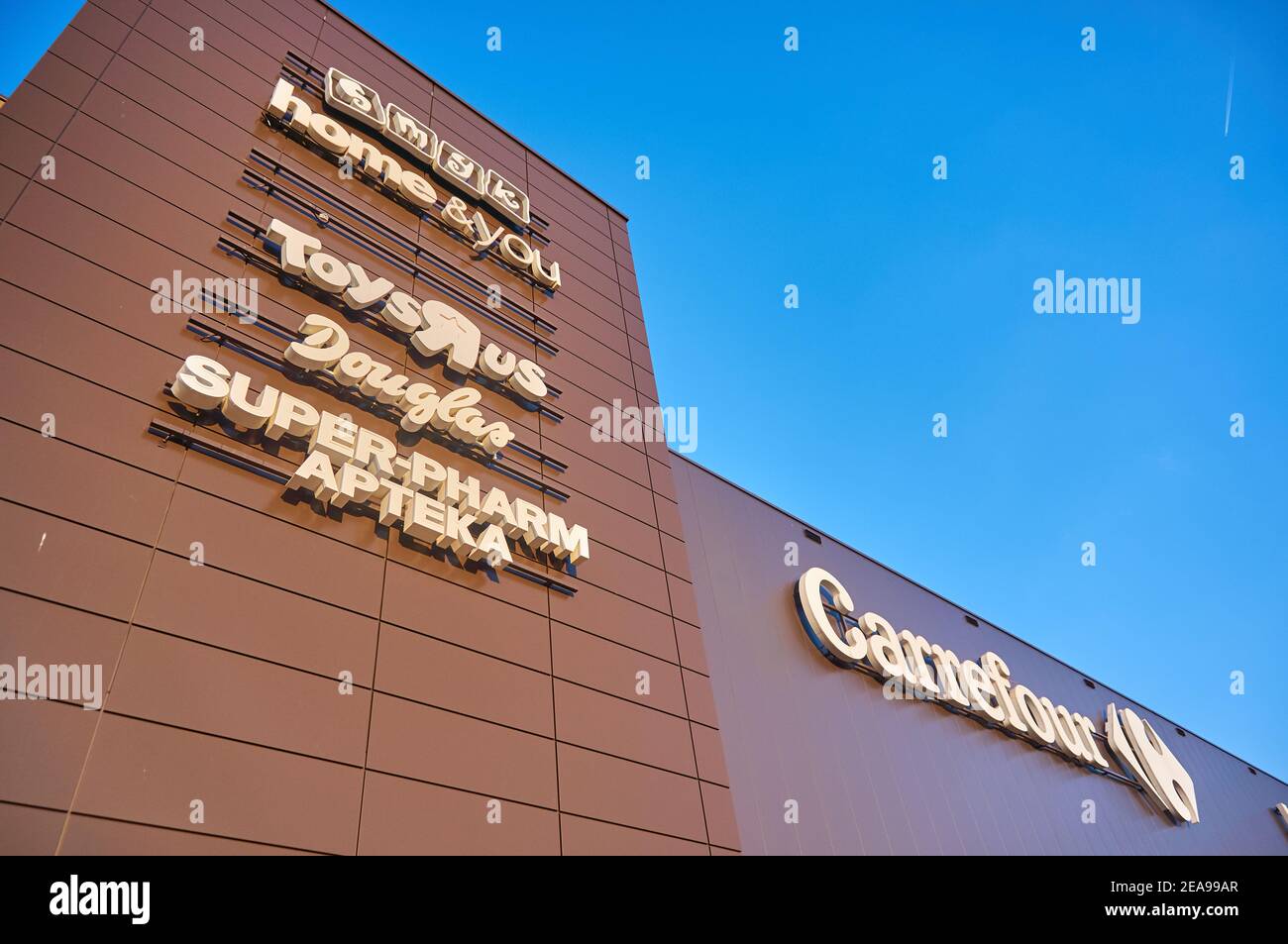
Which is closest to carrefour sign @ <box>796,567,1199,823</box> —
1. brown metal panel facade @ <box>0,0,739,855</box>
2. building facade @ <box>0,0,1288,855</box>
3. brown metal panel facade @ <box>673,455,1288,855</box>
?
brown metal panel facade @ <box>673,455,1288,855</box>

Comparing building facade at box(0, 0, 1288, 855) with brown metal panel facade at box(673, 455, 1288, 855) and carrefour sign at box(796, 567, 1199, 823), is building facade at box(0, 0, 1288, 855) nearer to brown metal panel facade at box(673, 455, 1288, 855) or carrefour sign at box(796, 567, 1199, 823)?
brown metal panel facade at box(673, 455, 1288, 855)

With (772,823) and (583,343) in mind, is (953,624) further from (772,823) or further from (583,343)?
(583,343)

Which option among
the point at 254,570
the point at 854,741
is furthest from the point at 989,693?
the point at 254,570

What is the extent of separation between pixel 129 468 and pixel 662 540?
5317 mm

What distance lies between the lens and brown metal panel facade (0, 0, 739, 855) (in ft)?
16.0

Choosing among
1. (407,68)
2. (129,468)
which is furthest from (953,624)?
(129,468)

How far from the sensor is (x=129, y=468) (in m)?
5.72

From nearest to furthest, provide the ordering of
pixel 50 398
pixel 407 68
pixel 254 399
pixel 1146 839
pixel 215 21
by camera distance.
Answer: pixel 50 398
pixel 254 399
pixel 215 21
pixel 407 68
pixel 1146 839

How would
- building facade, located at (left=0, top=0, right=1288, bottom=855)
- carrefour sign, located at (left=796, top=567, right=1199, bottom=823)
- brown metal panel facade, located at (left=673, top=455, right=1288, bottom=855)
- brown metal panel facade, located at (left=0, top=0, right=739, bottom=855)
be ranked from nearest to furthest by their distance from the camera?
brown metal panel facade, located at (left=0, top=0, right=739, bottom=855), building facade, located at (left=0, top=0, right=1288, bottom=855), brown metal panel facade, located at (left=673, top=455, right=1288, bottom=855), carrefour sign, located at (left=796, top=567, right=1199, bottom=823)

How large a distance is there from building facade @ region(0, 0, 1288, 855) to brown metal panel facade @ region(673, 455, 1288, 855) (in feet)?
0.25

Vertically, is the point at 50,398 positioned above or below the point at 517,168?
below

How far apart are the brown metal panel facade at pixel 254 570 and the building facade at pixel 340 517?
0.08 ft

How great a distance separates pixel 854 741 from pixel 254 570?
860 centimetres
